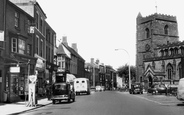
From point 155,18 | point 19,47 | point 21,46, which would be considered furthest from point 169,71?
point 19,47

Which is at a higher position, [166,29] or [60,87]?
[166,29]

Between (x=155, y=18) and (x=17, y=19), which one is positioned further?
(x=155, y=18)

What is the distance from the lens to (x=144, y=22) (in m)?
82.0

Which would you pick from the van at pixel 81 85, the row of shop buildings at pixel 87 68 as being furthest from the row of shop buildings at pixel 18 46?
the row of shop buildings at pixel 87 68

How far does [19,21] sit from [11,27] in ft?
7.19

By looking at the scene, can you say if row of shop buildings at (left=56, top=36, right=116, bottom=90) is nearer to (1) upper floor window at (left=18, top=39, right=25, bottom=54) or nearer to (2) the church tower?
(2) the church tower

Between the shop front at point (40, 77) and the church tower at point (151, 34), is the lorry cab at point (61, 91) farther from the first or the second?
the church tower at point (151, 34)

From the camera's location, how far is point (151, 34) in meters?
79.1

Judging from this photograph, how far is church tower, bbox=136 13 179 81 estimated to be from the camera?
3110 inches

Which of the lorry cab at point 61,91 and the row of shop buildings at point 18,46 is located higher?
the row of shop buildings at point 18,46

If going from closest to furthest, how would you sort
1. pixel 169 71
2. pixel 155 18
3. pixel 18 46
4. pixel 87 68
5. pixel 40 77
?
pixel 18 46, pixel 40 77, pixel 169 71, pixel 155 18, pixel 87 68

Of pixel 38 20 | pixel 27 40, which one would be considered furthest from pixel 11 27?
pixel 38 20

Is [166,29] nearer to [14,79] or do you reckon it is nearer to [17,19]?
[17,19]

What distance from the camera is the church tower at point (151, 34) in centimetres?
7900
